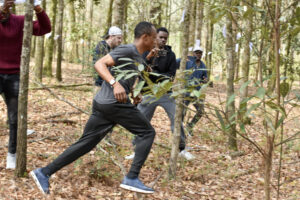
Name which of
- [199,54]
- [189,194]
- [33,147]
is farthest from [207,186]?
[199,54]

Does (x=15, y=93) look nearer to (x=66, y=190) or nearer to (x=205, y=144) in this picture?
(x=66, y=190)

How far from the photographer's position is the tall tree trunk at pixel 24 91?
311 cm

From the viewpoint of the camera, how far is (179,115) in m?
4.15

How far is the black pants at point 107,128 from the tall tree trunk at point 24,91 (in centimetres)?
36

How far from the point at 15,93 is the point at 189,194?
251cm

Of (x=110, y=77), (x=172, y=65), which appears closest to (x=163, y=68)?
(x=172, y=65)

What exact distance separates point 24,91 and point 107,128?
3.09 feet

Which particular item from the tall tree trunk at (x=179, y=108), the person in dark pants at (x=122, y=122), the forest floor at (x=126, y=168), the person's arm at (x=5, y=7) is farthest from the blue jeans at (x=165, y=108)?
the person's arm at (x=5, y=7)

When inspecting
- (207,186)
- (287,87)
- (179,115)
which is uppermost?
(287,87)

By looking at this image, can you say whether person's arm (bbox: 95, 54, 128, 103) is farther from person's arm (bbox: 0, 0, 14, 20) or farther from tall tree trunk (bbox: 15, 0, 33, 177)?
person's arm (bbox: 0, 0, 14, 20)

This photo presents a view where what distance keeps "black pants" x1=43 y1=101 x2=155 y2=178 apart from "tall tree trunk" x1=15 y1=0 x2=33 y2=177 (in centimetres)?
36

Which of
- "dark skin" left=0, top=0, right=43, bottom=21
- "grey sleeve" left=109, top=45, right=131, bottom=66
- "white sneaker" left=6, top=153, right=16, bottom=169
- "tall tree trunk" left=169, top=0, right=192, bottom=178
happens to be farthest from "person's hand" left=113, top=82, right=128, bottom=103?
"white sneaker" left=6, top=153, right=16, bottom=169

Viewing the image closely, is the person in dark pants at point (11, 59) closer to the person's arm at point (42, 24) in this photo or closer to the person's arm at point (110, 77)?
the person's arm at point (42, 24)

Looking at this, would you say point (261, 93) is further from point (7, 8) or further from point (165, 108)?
point (165, 108)
